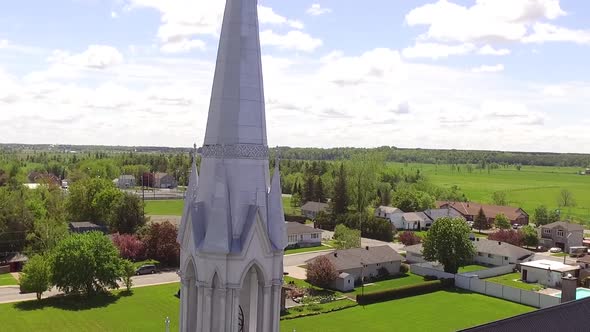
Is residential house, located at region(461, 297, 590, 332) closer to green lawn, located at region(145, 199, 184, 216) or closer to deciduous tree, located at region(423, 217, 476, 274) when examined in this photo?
deciduous tree, located at region(423, 217, 476, 274)

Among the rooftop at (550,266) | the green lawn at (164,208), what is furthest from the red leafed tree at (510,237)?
the green lawn at (164,208)

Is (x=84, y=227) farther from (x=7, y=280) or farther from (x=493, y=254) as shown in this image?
(x=493, y=254)

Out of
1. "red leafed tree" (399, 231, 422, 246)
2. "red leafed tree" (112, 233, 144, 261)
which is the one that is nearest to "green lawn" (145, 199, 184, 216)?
"red leafed tree" (112, 233, 144, 261)

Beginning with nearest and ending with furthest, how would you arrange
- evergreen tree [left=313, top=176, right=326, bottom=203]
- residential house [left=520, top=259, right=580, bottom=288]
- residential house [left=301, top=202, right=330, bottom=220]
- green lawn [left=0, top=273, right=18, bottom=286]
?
1. green lawn [left=0, top=273, right=18, bottom=286]
2. residential house [left=520, top=259, right=580, bottom=288]
3. residential house [left=301, top=202, right=330, bottom=220]
4. evergreen tree [left=313, top=176, right=326, bottom=203]

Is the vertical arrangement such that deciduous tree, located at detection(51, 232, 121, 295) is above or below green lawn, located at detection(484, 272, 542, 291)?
above

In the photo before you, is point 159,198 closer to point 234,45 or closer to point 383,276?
point 383,276

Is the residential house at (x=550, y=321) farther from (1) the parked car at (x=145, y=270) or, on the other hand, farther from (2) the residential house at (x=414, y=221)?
(2) the residential house at (x=414, y=221)

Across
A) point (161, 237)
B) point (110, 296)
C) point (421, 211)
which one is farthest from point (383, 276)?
point (421, 211)
